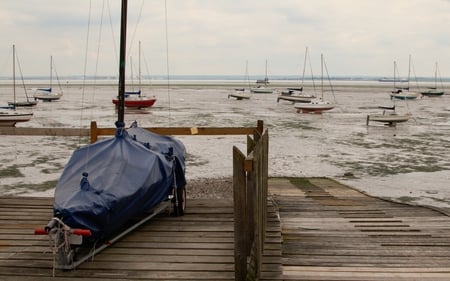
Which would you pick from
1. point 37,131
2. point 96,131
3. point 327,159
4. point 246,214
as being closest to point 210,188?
point 96,131

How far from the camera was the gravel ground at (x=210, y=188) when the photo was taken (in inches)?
487

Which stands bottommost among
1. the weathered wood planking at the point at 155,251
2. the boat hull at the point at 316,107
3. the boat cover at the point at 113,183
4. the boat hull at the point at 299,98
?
the weathered wood planking at the point at 155,251

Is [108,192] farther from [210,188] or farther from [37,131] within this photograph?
[210,188]

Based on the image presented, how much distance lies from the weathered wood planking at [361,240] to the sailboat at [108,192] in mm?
1834

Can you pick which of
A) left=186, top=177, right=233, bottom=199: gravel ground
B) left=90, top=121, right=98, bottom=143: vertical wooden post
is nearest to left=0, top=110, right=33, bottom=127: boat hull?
left=186, top=177, right=233, bottom=199: gravel ground

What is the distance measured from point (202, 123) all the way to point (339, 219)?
29.6m

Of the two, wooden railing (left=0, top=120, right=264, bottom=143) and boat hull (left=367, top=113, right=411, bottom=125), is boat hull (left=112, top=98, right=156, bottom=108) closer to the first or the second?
boat hull (left=367, top=113, right=411, bottom=125)

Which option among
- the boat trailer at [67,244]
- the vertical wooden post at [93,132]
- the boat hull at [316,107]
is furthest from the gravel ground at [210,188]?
the boat hull at [316,107]

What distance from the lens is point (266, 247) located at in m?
5.39

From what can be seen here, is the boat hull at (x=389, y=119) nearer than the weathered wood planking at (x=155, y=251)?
No

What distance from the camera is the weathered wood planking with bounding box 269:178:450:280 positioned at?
532 centimetres

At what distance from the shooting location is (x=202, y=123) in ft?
122

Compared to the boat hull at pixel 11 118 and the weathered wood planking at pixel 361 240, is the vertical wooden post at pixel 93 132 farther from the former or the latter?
the boat hull at pixel 11 118

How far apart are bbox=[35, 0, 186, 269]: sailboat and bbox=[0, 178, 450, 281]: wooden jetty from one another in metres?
0.19
